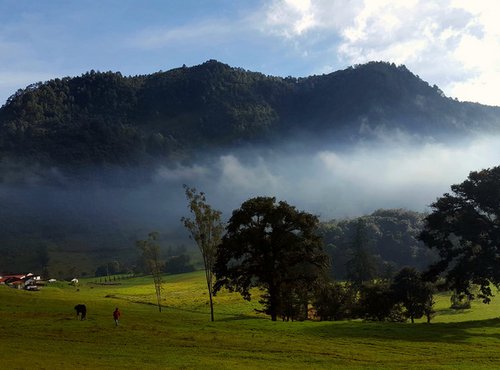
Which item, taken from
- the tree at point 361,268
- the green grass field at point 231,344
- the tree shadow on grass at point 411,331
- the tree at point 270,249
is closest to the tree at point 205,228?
the tree at point 270,249

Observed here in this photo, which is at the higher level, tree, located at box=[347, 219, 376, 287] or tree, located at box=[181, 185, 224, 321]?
tree, located at box=[181, 185, 224, 321]

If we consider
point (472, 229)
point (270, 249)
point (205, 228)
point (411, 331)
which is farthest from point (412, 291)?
point (205, 228)

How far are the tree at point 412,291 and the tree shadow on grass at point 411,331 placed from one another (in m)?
21.1

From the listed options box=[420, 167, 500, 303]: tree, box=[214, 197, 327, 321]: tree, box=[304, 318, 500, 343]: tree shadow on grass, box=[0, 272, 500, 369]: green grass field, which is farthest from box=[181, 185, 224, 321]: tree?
box=[420, 167, 500, 303]: tree

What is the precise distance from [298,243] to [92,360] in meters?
37.2

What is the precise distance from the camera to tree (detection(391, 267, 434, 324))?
257ft

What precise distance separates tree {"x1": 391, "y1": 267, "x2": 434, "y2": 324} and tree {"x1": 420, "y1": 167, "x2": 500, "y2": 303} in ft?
52.4

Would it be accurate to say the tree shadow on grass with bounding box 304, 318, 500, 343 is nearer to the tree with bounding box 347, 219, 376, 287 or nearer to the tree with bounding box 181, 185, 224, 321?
the tree with bounding box 181, 185, 224, 321

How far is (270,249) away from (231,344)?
26186 mm

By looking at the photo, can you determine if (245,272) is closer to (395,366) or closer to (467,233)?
(467,233)

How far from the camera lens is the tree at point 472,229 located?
59.2 m

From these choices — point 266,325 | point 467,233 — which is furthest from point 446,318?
point 266,325

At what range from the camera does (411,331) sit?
1989 inches

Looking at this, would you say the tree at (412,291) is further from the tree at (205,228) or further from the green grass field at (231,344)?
the tree at (205,228)
